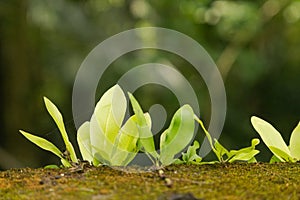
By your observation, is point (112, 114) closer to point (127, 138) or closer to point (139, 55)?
point (127, 138)

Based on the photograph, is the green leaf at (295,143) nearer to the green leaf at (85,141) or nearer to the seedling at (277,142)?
the seedling at (277,142)

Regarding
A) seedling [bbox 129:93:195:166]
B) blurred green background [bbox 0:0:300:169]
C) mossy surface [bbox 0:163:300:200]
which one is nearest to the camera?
mossy surface [bbox 0:163:300:200]

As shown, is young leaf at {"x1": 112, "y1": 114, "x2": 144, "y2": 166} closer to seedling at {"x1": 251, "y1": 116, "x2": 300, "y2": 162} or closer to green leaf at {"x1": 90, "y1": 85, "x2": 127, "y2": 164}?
green leaf at {"x1": 90, "y1": 85, "x2": 127, "y2": 164}

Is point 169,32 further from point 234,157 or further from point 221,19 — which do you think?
point 234,157

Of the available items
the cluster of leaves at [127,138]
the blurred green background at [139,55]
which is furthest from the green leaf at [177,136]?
the blurred green background at [139,55]

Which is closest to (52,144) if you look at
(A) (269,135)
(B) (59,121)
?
(B) (59,121)

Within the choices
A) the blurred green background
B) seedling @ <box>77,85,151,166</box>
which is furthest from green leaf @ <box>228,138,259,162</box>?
the blurred green background
